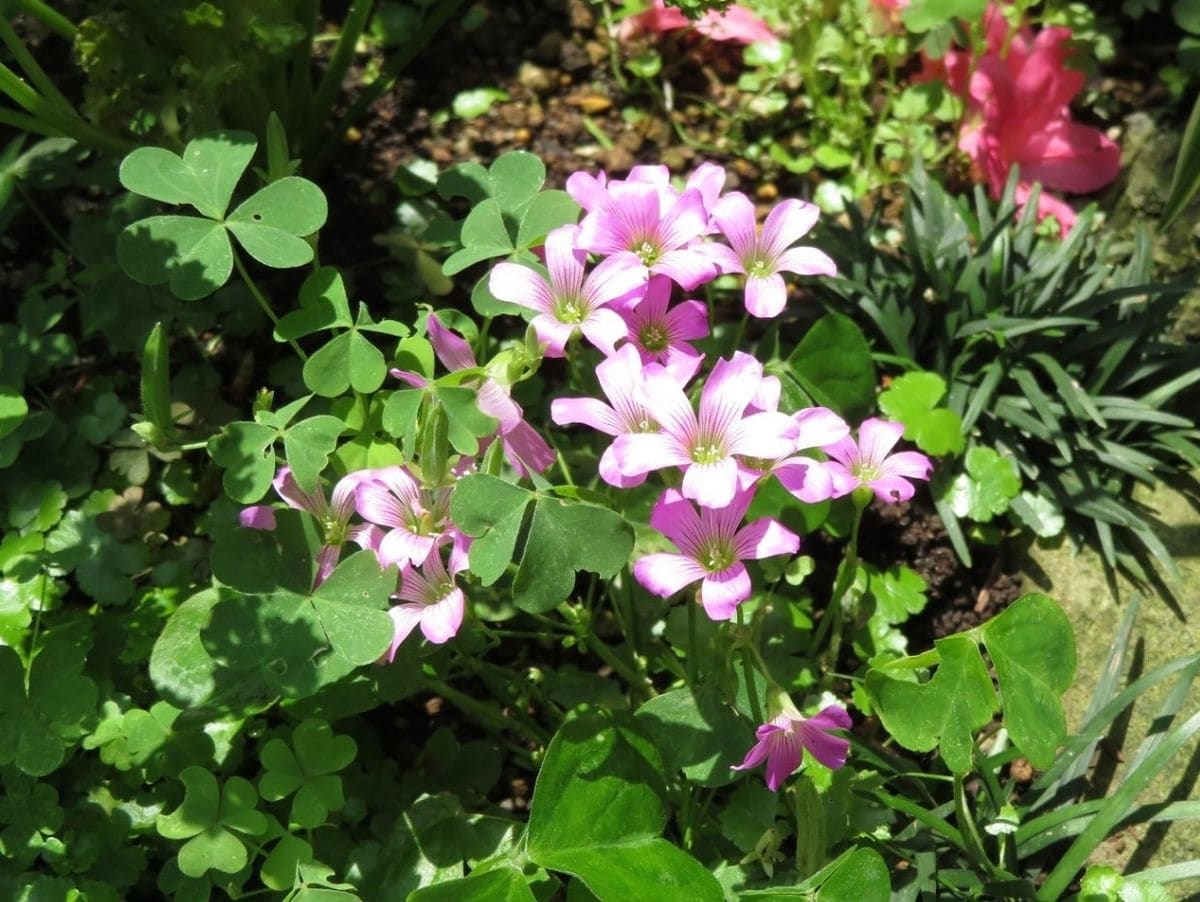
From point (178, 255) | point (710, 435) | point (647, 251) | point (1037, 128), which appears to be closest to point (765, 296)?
point (647, 251)

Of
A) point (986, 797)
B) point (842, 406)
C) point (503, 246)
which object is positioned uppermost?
point (503, 246)

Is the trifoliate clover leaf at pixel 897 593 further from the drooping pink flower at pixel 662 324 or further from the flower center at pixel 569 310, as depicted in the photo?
the flower center at pixel 569 310

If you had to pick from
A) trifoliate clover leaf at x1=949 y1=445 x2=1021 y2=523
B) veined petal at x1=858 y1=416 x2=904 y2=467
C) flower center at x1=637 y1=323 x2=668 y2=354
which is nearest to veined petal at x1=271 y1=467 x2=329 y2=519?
flower center at x1=637 y1=323 x2=668 y2=354

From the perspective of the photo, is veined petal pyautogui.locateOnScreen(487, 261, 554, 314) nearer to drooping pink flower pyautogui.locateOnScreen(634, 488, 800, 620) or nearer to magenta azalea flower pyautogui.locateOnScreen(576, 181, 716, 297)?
magenta azalea flower pyautogui.locateOnScreen(576, 181, 716, 297)

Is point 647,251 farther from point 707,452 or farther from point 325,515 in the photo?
point 325,515

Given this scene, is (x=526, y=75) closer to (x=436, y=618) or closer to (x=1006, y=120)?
(x=1006, y=120)

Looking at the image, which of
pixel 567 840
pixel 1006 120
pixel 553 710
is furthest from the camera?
pixel 1006 120

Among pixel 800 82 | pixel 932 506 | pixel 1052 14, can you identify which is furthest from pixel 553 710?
pixel 1052 14
